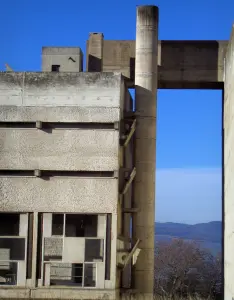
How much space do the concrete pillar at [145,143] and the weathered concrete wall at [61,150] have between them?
2058 mm

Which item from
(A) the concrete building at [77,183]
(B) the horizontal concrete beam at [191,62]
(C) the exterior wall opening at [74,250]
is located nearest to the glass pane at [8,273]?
(A) the concrete building at [77,183]

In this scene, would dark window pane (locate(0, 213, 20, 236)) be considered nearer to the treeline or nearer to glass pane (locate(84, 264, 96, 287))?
glass pane (locate(84, 264, 96, 287))

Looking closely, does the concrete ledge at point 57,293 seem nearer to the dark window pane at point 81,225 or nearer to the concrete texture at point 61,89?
the dark window pane at point 81,225

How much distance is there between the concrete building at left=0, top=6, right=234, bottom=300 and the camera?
90.7ft

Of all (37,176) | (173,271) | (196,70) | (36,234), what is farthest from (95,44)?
(173,271)

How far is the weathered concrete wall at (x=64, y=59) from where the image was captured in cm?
3117

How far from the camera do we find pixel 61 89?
29062 millimetres

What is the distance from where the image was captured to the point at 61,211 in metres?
28.2

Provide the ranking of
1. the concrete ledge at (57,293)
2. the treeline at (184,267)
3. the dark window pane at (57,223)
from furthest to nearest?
the treeline at (184,267) → the dark window pane at (57,223) → the concrete ledge at (57,293)

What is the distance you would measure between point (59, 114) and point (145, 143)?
390 centimetres

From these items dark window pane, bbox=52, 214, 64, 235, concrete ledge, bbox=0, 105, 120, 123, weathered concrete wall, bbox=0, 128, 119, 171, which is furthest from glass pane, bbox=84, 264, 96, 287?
concrete ledge, bbox=0, 105, 120, 123

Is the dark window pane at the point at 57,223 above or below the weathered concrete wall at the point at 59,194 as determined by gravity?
below

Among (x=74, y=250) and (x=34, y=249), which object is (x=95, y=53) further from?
(x=34, y=249)

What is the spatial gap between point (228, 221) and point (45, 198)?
7.20 m
